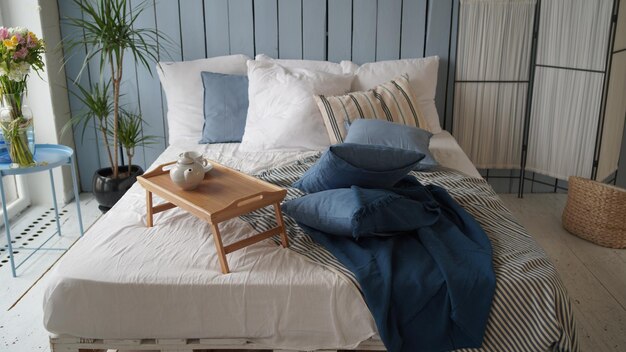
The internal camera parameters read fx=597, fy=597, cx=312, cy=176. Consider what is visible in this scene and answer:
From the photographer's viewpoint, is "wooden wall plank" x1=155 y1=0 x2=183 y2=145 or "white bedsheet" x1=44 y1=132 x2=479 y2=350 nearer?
"white bedsheet" x1=44 y1=132 x2=479 y2=350

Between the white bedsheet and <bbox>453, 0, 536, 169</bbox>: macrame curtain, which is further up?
<bbox>453, 0, 536, 169</bbox>: macrame curtain

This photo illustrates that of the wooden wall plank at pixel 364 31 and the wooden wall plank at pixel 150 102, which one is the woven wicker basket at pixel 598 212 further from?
the wooden wall plank at pixel 150 102

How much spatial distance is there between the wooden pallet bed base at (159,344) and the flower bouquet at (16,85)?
1.30 meters

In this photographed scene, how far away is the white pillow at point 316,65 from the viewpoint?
12.3 feet

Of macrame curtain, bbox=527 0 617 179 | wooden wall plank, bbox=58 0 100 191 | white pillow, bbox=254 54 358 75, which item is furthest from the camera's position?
wooden wall plank, bbox=58 0 100 191

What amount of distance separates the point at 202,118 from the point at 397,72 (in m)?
1.25

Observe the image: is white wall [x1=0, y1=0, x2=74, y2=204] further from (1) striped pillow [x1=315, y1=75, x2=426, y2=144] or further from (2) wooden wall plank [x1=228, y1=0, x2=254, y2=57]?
(1) striped pillow [x1=315, y1=75, x2=426, y2=144]

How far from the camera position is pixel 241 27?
3865 millimetres

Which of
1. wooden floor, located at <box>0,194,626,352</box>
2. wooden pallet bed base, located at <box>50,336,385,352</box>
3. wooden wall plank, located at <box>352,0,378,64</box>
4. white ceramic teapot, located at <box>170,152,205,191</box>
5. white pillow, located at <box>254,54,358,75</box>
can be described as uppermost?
wooden wall plank, located at <box>352,0,378,64</box>

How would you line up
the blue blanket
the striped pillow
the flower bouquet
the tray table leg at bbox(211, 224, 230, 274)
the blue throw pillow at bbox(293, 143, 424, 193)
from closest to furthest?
the blue blanket, the tray table leg at bbox(211, 224, 230, 274), the blue throw pillow at bbox(293, 143, 424, 193), the flower bouquet, the striped pillow

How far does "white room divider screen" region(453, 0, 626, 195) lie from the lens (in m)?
3.54

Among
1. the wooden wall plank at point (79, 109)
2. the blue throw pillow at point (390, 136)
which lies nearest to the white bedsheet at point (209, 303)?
the blue throw pillow at point (390, 136)

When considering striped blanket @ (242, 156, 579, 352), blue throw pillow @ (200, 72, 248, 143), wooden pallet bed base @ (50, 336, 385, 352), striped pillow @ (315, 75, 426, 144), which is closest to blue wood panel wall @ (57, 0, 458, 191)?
blue throw pillow @ (200, 72, 248, 143)

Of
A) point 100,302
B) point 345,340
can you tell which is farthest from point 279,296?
point 100,302
